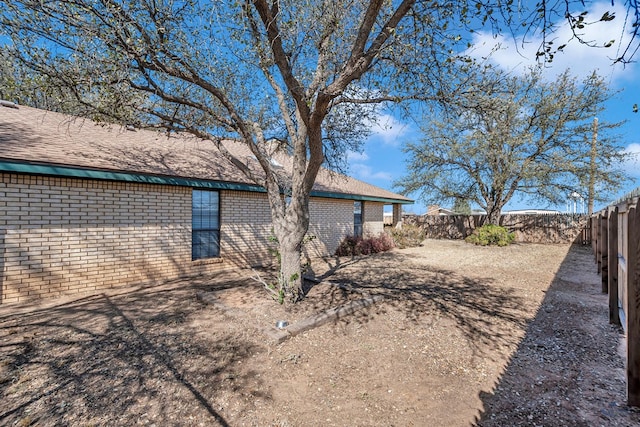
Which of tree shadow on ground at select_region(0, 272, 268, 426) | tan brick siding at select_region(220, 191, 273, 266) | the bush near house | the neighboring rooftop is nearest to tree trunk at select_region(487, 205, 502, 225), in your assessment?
the bush near house

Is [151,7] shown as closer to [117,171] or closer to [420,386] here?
[117,171]

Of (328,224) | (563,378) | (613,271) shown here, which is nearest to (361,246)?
(328,224)

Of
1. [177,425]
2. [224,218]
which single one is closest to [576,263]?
[224,218]

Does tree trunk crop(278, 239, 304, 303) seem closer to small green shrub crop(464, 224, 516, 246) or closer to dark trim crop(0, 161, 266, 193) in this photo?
dark trim crop(0, 161, 266, 193)

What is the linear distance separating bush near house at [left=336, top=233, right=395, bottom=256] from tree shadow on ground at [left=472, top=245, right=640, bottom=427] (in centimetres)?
760

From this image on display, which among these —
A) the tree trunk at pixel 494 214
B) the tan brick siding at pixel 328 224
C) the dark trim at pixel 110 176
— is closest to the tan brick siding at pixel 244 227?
the dark trim at pixel 110 176

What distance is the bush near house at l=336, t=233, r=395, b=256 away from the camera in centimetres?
1262

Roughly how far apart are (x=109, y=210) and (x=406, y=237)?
13226mm

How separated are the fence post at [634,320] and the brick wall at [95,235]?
26.8 ft

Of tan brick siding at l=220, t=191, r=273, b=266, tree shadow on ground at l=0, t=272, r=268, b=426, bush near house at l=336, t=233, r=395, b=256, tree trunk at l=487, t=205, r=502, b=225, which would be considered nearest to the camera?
tree shadow on ground at l=0, t=272, r=268, b=426

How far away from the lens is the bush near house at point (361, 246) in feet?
41.4

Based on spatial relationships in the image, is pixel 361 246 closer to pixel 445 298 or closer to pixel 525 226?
pixel 445 298

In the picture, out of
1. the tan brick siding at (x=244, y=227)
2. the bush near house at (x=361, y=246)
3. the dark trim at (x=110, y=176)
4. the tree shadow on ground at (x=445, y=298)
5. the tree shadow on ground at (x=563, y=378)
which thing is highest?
the dark trim at (x=110, y=176)

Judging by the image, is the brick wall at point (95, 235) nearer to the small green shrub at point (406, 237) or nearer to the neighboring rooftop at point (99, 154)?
the neighboring rooftop at point (99, 154)
